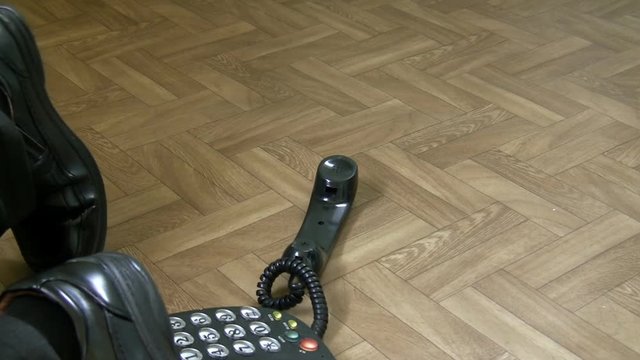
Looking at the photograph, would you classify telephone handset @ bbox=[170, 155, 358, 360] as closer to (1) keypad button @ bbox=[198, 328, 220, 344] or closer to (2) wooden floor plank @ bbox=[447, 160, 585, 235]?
(1) keypad button @ bbox=[198, 328, 220, 344]

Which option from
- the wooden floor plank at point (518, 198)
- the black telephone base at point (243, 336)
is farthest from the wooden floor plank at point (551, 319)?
the black telephone base at point (243, 336)

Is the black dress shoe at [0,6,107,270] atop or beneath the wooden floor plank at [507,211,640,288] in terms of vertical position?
atop

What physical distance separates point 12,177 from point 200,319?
0.85ft

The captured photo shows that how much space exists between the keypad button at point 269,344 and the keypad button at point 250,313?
4cm

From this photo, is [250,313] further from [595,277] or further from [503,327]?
[595,277]

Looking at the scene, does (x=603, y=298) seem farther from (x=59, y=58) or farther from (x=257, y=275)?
(x=59, y=58)

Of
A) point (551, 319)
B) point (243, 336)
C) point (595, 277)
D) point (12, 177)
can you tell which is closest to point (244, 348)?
point (243, 336)

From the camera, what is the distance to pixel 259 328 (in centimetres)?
105

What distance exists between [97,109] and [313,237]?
23.7 inches

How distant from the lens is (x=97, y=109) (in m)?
1.72

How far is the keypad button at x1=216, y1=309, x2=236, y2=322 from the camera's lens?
1.06m

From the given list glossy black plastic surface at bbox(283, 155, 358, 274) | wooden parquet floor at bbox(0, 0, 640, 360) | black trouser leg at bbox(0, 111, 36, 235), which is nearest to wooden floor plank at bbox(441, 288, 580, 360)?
wooden parquet floor at bbox(0, 0, 640, 360)

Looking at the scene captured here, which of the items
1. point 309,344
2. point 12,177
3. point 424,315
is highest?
point 12,177

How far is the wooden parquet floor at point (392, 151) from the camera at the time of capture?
127cm
